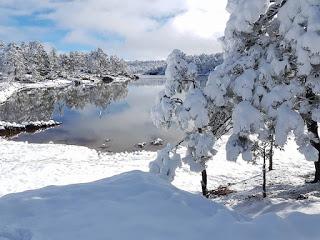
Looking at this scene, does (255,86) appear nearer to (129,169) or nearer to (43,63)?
(129,169)

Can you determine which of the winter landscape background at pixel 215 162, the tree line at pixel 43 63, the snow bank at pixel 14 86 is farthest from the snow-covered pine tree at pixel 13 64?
the winter landscape background at pixel 215 162

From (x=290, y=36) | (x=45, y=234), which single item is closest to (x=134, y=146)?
(x=290, y=36)

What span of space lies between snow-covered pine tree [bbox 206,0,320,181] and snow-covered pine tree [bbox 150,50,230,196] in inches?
40.3

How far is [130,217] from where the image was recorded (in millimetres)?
8727

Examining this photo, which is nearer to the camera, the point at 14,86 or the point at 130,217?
the point at 130,217

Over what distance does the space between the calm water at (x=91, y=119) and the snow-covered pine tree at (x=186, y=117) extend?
19811 millimetres

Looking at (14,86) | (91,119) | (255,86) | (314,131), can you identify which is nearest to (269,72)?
(255,86)

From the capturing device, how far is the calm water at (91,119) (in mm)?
42312

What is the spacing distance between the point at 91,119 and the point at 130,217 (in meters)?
50.4

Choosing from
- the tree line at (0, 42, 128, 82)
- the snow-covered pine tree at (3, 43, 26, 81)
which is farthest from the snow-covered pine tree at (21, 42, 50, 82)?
the snow-covered pine tree at (3, 43, 26, 81)

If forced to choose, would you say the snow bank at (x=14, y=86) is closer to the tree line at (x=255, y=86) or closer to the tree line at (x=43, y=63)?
the tree line at (x=43, y=63)

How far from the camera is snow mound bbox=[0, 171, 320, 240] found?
826cm

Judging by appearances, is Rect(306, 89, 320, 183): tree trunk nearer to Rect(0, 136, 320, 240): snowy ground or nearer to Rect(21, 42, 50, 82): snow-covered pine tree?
Rect(0, 136, 320, 240): snowy ground

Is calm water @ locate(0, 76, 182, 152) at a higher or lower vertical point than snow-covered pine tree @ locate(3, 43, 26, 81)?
lower
